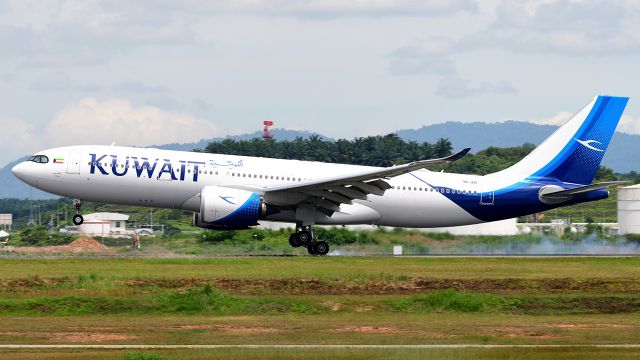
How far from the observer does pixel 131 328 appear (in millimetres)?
27156

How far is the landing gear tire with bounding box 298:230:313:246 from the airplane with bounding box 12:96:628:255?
4 centimetres

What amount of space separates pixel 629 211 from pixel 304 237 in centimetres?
3700

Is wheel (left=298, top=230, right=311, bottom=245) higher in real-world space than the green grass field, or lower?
higher

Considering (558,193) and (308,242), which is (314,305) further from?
(558,193)

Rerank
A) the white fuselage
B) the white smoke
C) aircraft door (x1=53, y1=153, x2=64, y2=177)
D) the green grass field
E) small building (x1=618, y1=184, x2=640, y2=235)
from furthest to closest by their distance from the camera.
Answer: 1. small building (x1=618, y1=184, x2=640, y2=235)
2. the white smoke
3. aircraft door (x1=53, y1=153, x2=64, y2=177)
4. the white fuselage
5. the green grass field

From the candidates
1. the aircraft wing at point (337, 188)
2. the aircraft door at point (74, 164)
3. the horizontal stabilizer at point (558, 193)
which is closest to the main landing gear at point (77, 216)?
the aircraft door at point (74, 164)

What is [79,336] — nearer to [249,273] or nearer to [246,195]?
[249,273]

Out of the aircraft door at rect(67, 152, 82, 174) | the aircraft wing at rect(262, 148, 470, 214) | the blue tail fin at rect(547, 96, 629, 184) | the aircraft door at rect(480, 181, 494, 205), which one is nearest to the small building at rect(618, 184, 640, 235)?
the blue tail fin at rect(547, 96, 629, 184)

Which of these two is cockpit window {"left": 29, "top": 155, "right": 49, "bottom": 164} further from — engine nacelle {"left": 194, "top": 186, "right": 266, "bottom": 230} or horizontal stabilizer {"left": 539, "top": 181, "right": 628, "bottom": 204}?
horizontal stabilizer {"left": 539, "top": 181, "right": 628, "bottom": 204}

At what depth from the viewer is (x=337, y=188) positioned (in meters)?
46.6

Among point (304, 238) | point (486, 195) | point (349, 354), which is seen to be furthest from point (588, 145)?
point (349, 354)

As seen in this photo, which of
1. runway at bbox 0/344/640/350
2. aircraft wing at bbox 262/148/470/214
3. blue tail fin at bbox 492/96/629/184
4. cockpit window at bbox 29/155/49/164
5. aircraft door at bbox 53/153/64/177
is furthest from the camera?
blue tail fin at bbox 492/96/629/184

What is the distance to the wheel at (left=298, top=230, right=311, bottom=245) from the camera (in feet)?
158

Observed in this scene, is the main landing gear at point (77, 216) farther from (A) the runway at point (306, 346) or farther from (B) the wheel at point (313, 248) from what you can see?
(A) the runway at point (306, 346)
